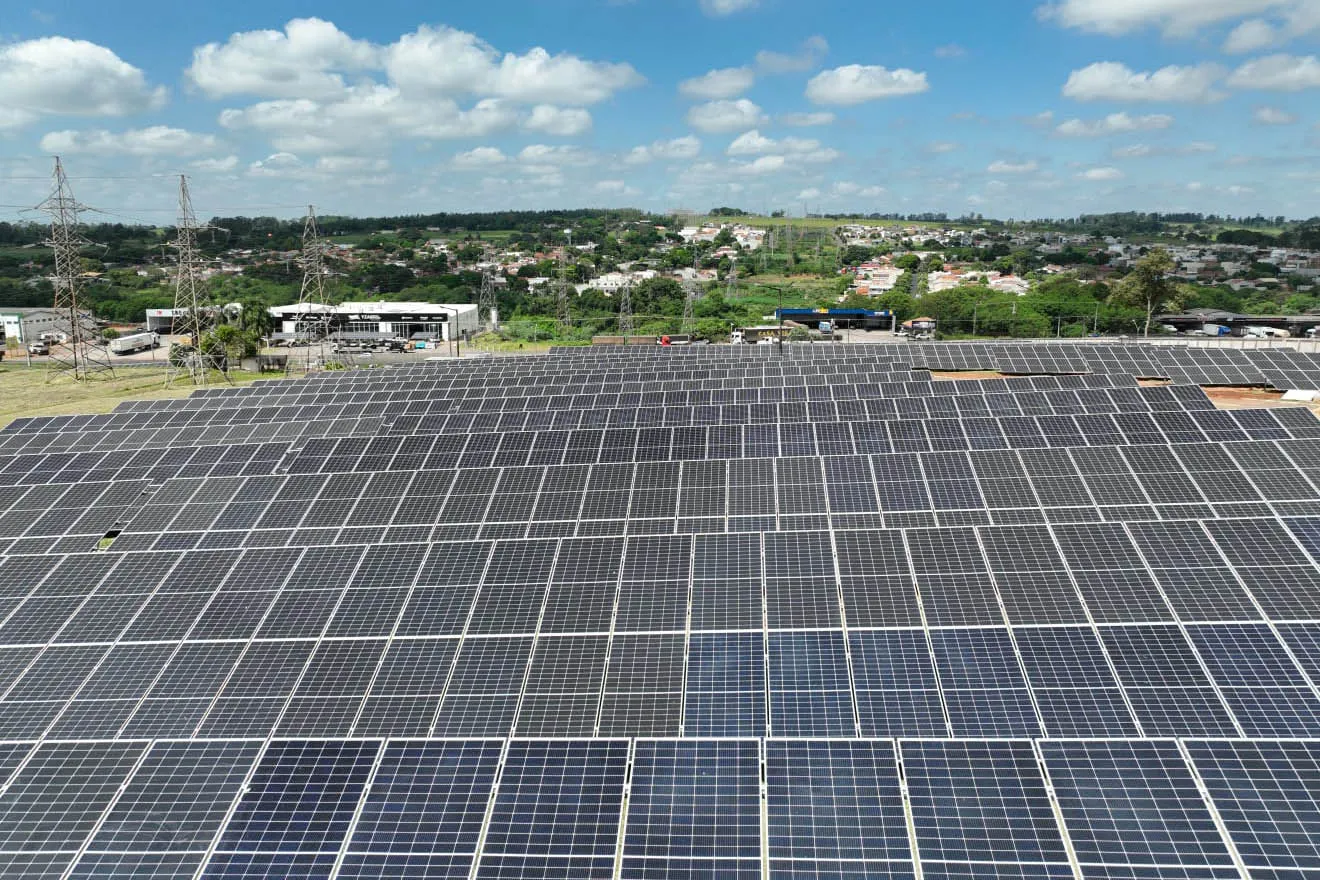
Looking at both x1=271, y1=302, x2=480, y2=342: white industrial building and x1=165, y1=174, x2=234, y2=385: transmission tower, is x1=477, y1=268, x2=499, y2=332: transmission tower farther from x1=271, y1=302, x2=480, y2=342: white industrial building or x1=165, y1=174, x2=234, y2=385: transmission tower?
x1=165, y1=174, x2=234, y2=385: transmission tower

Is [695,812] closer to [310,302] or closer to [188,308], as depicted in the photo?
[188,308]

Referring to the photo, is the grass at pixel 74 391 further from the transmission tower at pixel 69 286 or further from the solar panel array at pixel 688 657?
the solar panel array at pixel 688 657

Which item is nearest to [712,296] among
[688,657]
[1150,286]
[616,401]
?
[1150,286]

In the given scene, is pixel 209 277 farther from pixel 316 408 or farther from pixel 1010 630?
pixel 1010 630

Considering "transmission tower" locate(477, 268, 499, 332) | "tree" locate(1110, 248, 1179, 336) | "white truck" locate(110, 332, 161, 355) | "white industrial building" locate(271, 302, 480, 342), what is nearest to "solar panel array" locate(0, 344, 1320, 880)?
"tree" locate(1110, 248, 1179, 336)

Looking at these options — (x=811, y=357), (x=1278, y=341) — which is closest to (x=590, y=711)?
(x=811, y=357)

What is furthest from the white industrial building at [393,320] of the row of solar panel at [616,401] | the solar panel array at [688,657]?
the solar panel array at [688,657]

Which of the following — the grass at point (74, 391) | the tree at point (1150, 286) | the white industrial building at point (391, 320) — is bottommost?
the grass at point (74, 391)
